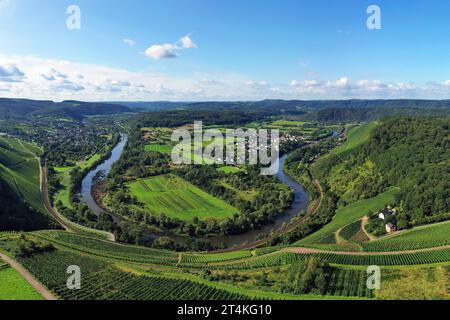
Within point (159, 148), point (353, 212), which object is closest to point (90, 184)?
point (159, 148)

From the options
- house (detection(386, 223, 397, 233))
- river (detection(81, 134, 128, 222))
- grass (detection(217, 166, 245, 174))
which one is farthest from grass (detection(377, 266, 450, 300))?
grass (detection(217, 166, 245, 174))

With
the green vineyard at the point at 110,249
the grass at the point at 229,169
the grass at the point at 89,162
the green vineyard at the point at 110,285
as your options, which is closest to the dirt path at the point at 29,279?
the green vineyard at the point at 110,285

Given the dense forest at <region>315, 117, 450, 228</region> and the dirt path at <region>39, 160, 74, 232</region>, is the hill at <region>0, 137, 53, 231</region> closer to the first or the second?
the dirt path at <region>39, 160, 74, 232</region>

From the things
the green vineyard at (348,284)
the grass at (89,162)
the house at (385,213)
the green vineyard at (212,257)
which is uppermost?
the grass at (89,162)

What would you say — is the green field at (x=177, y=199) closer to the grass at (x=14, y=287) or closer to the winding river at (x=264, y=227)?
the winding river at (x=264, y=227)

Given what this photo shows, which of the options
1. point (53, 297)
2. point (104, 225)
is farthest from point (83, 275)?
point (104, 225)
